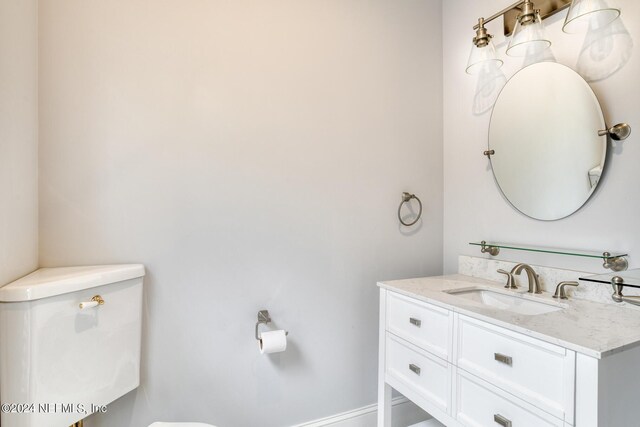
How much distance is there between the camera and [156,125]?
1.33 m

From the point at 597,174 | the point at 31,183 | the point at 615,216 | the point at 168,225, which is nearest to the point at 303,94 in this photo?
→ the point at 168,225

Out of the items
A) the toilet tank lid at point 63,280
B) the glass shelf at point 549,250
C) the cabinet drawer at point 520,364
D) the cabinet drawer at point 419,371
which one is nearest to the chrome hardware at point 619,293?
the glass shelf at point 549,250

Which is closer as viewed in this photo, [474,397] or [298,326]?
[474,397]

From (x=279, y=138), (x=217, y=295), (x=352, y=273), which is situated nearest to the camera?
(x=217, y=295)

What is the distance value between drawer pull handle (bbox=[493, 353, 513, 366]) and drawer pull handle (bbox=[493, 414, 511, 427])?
17 cm

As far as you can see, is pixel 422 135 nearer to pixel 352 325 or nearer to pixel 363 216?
pixel 363 216

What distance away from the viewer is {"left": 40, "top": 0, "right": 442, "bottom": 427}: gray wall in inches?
48.7

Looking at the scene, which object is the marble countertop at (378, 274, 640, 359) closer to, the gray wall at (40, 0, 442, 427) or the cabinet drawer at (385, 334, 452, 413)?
the cabinet drawer at (385, 334, 452, 413)

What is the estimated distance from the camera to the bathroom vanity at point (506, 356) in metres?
0.81

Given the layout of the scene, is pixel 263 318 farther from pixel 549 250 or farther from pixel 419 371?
pixel 549 250

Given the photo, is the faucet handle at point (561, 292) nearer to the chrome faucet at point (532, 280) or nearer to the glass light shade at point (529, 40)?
the chrome faucet at point (532, 280)

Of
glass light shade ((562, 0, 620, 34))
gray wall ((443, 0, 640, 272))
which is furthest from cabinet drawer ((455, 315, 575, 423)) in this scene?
glass light shade ((562, 0, 620, 34))

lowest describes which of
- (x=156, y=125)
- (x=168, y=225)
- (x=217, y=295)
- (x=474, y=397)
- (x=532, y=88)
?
(x=474, y=397)

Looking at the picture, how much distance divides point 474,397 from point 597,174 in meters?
0.97
